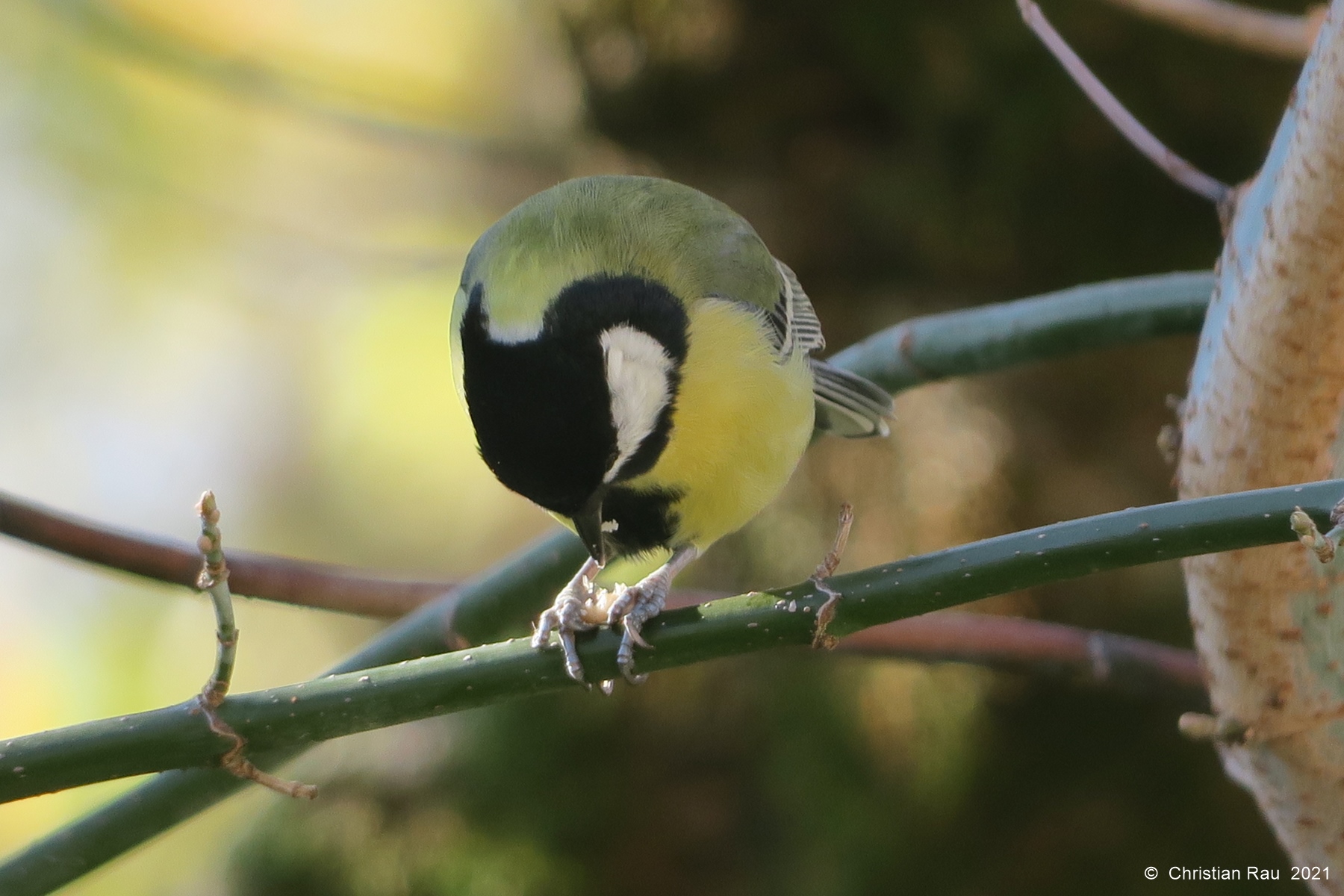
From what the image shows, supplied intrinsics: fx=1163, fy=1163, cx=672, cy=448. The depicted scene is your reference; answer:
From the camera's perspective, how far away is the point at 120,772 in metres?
0.54

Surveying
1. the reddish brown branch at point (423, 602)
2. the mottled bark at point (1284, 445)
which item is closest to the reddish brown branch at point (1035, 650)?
the reddish brown branch at point (423, 602)

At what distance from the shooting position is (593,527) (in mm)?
825

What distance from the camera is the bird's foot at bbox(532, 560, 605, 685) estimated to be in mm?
591

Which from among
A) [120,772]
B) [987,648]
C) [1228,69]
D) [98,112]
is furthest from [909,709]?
[98,112]

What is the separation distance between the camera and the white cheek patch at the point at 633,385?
2.73ft

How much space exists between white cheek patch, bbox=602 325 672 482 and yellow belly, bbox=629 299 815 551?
22mm

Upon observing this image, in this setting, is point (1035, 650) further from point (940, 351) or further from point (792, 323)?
point (792, 323)

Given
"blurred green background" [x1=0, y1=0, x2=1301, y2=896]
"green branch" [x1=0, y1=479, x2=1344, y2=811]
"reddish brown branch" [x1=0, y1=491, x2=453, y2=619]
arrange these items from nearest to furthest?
"green branch" [x1=0, y1=479, x2=1344, y2=811] → "reddish brown branch" [x1=0, y1=491, x2=453, y2=619] → "blurred green background" [x1=0, y1=0, x2=1301, y2=896]

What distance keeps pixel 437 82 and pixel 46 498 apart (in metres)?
1.04

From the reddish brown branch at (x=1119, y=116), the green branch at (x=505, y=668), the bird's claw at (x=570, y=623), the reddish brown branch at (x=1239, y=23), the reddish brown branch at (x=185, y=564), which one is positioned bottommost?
the green branch at (x=505, y=668)

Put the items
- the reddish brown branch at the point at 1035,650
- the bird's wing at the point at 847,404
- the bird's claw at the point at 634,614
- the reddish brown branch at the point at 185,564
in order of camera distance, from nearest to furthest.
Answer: the bird's claw at the point at 634,614 → the reddish brown branch at the point at 185,564 → the reddish brown branch at the point at 1035,650 → the bird's wing at the point at 847,404

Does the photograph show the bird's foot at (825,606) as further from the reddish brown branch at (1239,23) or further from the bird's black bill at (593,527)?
the reddish brown branch at (1239,23)

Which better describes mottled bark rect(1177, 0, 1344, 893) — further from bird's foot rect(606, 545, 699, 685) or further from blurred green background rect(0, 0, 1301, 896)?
blurred green background rect(0, 0, 1301, 896)

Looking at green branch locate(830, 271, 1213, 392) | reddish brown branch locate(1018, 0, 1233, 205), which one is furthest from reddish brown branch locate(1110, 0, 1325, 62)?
green branch locate(830, 271, 1213, 392)
